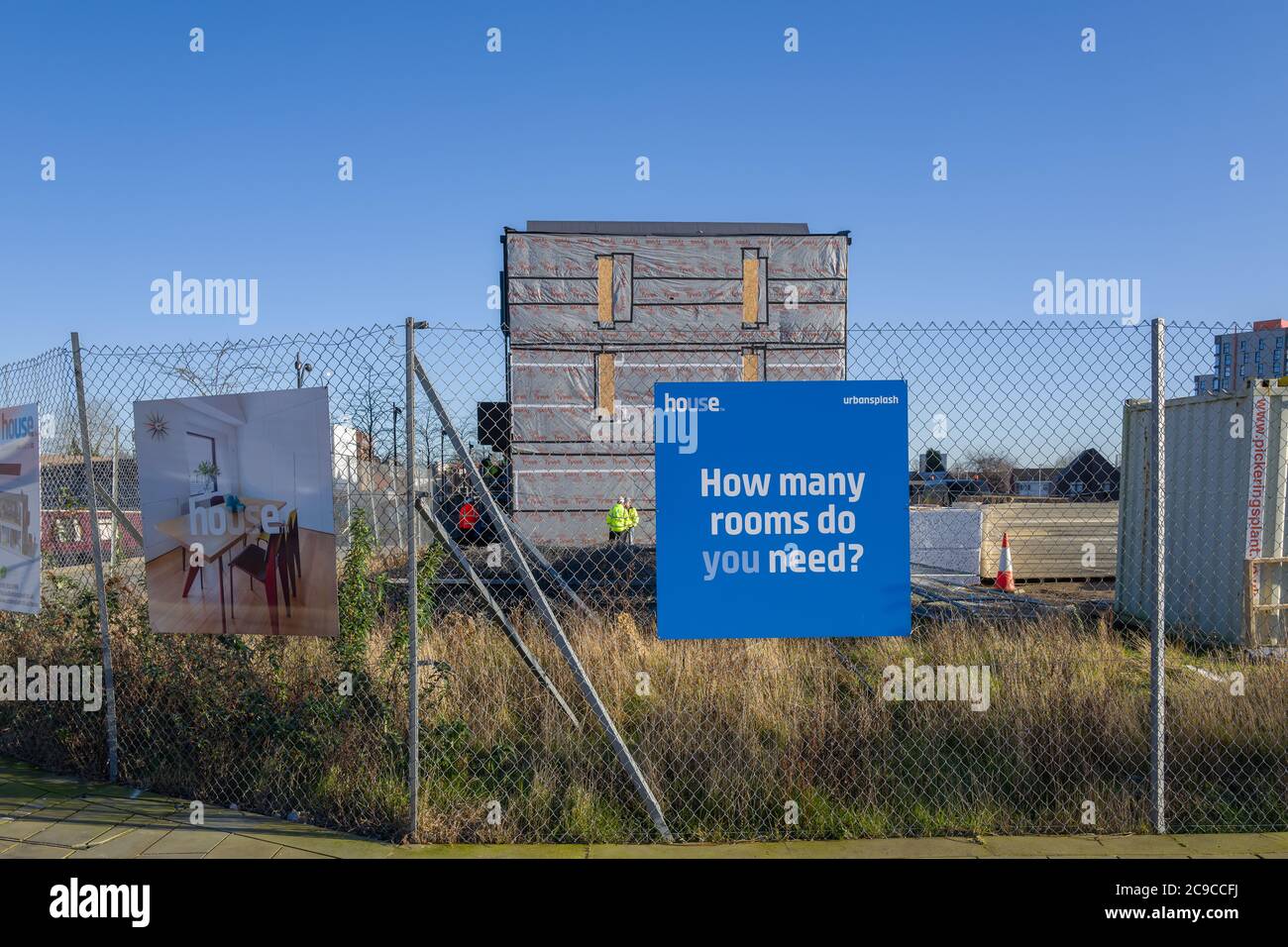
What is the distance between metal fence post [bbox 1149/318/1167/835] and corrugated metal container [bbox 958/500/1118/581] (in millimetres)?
8483

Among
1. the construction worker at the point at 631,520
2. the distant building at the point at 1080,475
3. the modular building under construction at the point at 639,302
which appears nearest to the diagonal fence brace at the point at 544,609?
the distant building at the point at 1080,475

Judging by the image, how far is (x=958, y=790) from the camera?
454 centimetres

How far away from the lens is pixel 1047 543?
41.4ft

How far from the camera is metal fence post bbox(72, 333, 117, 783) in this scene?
16.4 ft

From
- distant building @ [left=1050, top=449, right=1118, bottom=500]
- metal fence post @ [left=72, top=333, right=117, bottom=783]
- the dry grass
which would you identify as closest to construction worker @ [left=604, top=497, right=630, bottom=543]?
the dry grass

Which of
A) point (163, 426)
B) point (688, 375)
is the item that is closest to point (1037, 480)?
point (163, 426)

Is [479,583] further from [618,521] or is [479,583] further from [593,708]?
[618,521]

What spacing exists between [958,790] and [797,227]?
16.1 m

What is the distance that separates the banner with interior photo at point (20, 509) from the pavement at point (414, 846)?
5.50 ft

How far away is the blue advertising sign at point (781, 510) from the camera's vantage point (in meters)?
4.16

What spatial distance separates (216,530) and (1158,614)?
4.66 meters

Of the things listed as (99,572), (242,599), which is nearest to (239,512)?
(242,599)

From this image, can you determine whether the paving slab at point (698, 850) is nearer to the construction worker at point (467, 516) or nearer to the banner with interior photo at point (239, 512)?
the banner with interior photo at point (239, 512)

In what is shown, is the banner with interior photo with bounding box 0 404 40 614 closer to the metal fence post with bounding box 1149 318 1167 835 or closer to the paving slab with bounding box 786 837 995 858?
the paving slab with bounding box 786 837 995 858
